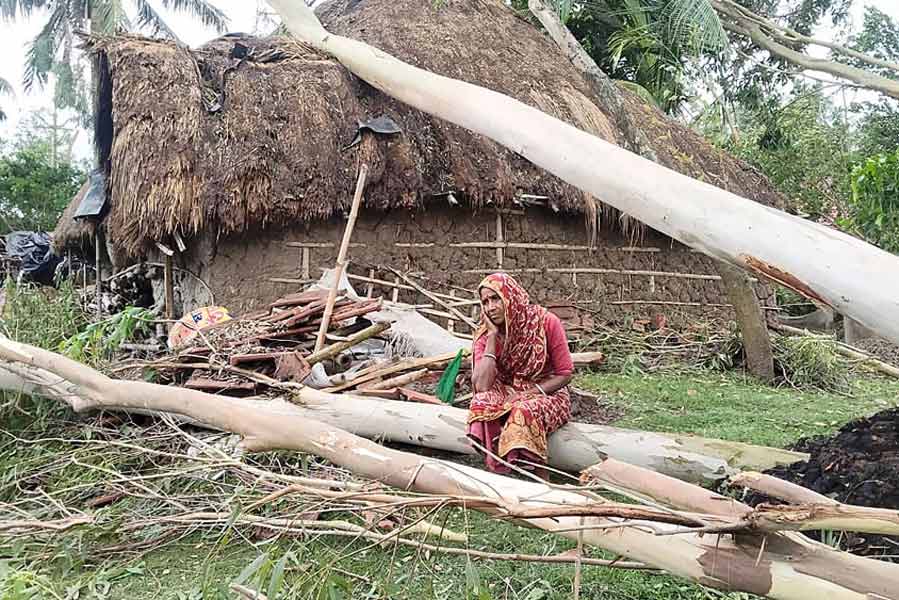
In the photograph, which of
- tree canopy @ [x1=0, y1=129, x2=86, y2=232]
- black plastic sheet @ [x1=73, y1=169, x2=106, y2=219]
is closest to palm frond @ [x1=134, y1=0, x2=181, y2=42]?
tree canopy @ [x1=0, y1=129, x2=86, y2=232]

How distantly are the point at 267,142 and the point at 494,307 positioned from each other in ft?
13.8

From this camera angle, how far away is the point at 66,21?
22188mm

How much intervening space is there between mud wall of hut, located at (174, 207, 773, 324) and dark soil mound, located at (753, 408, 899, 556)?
496cm

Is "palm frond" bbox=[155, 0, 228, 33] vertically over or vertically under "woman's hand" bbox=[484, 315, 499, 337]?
over

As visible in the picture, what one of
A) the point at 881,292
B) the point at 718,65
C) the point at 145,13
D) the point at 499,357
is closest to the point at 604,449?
the point at 499,357

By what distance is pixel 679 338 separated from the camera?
27.2 ft

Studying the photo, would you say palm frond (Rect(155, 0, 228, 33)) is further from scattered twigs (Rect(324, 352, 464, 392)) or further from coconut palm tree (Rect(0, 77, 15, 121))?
scattered twigs (Rect(324, 352, 464, 392))

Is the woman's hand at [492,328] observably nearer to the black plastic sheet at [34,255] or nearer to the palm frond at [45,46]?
the black plastic sheet at [34,255]

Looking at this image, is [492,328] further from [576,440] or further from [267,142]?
[267,142]

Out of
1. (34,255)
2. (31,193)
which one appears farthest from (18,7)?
(34,255)

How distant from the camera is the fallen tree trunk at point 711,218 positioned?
88.9 inches

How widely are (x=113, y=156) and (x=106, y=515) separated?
5092 millimetres

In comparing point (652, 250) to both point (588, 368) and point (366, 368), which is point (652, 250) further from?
point (366, 368)

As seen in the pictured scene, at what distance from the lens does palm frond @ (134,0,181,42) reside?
21.9 m
